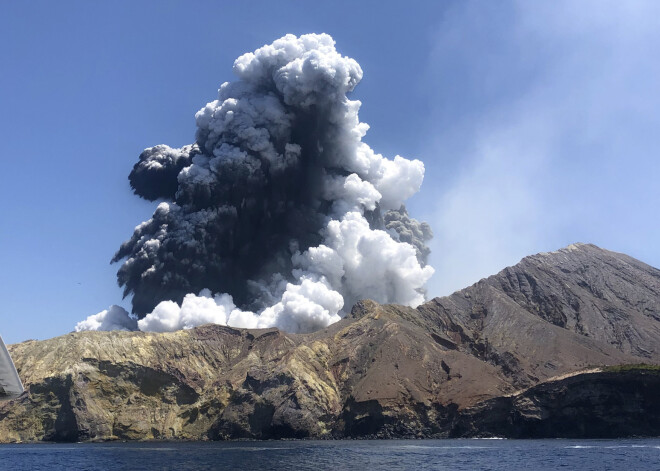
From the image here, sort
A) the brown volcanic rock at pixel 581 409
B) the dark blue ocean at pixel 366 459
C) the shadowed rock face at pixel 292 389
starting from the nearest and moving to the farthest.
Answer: the dark blue ocean at pixel 366 459 < the brown volcanic rock at pixel 581 409 < the shadowed rock face at pixel 292 389

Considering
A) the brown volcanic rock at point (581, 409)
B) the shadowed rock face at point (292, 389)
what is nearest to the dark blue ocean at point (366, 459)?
the brown volcanic rock at point (581, 409)

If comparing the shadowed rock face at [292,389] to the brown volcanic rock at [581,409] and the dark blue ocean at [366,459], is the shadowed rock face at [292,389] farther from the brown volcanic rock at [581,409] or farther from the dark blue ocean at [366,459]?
the dark blue ocean at [366,459]

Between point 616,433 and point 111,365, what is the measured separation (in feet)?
425

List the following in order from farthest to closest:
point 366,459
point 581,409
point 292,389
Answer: point 292,389, point 581,409, point 366,459

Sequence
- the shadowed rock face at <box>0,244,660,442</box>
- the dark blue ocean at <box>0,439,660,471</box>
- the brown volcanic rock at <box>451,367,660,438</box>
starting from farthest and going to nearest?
1. the shadowed rock face at <box>0,244,660,442</box>
2. the brown volcanic rock at <box>451,367,660,438</box>
3. the dark blue ocean at <box>0,439,660,471</box>

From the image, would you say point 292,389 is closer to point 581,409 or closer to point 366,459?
point 581,409

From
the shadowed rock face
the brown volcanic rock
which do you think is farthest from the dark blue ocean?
the shadowed rock face

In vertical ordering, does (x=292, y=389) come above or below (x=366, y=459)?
above

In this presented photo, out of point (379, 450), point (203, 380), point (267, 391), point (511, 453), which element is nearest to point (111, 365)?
point (203, 380)

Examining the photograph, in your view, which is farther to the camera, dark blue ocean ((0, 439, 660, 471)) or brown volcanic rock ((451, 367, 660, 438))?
brown volcanic rock ((451, 367, 660, 438))

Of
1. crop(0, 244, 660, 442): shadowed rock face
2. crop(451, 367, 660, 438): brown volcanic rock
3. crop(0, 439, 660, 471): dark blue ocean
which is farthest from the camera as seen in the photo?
crop(0, 244, 660, 442): shadowed rock face

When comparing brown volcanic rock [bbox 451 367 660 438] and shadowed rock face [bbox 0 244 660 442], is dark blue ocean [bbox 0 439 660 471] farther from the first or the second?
shadowed rock face [bbox 0 244 660 442]

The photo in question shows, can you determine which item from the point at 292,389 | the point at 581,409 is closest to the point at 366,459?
the point at 292,389

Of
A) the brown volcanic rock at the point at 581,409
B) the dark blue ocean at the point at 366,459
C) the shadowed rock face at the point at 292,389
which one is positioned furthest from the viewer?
the shadowed rock face at the point at 292,389
